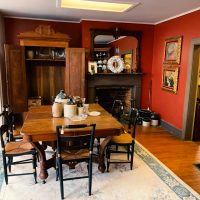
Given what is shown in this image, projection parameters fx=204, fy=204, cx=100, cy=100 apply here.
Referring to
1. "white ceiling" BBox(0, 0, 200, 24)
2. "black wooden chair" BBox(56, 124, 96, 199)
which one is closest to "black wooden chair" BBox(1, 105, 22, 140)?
"black wooden chair" BBox(56, 124, 96, 199)

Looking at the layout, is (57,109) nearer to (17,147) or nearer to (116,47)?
(17,147)

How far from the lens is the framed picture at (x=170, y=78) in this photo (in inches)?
178

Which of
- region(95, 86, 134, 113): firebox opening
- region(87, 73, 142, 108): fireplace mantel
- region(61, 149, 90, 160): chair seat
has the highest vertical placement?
region(87, 73, 142, 108): fireplace mantel

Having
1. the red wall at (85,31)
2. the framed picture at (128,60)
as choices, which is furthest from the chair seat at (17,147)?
the framed picture at (128,60)

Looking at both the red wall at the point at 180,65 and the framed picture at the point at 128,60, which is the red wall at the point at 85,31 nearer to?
the red wall at the point at 180,65

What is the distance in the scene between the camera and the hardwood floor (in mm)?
3002

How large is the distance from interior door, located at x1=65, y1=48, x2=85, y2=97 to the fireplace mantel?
1.13 feet

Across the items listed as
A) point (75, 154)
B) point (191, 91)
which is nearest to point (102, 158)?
point (75, 154)

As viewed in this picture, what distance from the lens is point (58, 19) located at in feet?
16.8

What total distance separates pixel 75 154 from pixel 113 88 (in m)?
3.30

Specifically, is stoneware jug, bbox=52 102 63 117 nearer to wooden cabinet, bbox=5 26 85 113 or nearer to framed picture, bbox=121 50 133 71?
wooden cabinet, bbox=5 26 85 113

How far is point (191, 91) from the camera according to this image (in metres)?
4.16

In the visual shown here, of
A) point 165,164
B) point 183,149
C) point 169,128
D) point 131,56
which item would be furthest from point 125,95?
point 165,164

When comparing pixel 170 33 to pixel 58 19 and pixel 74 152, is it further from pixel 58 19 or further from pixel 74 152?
pixel 74 152
